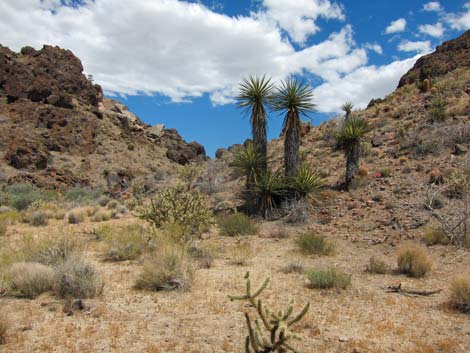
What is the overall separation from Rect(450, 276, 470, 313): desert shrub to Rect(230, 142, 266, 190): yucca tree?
10732 millimetres

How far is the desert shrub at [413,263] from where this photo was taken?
8.38 metres

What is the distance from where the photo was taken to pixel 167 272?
7.48 meters

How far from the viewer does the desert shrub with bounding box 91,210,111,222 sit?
17156 millimetres

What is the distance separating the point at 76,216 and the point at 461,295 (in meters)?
15.0

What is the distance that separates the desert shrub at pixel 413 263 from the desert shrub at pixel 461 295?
5.99 ft

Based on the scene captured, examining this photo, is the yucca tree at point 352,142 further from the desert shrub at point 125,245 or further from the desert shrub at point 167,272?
the desert shrub at point 167,272

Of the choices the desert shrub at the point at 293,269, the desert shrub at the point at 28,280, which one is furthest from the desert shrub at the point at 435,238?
the desert shrub at the point at 28,280

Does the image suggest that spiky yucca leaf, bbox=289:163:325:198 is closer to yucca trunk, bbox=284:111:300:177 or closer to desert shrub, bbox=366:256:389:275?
yucca trunk, bbox=284:111:300:177

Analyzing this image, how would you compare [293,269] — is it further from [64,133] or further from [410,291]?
[64,133]

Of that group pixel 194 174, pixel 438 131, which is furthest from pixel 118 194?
pixel 438 131

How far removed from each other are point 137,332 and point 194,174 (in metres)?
21.0

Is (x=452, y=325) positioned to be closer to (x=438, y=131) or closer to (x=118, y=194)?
(x=438, y=131)

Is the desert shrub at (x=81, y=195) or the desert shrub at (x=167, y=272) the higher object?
the desert shrub at (x=81, y=195)

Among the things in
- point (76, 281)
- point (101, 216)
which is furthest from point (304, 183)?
point (76, 281)
